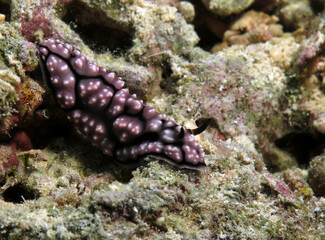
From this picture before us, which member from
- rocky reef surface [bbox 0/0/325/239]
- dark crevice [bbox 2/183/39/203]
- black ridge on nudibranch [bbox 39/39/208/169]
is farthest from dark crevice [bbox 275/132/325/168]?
dark crevice [bbox 2/183/39/203]

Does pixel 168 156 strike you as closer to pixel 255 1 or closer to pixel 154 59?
pixel 154 59

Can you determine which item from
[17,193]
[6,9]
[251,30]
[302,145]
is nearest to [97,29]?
[6,9]

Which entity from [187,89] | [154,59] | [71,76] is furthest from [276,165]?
[71,76]

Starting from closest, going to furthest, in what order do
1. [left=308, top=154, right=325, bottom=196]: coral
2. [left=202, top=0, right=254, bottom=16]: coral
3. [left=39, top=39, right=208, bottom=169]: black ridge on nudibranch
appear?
[left=39, top=39, right=208, bottom=169]: black ridge on nudibranch
[left=308, top=154, right=325, bottom=196]: coral
[left=202, top=0, right=254, bottom=16]: coral

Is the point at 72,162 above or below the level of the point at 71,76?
below

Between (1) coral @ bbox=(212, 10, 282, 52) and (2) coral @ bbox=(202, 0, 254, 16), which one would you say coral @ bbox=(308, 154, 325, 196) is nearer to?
(1) coral @ bbox=(212, 10, 282, 52)
